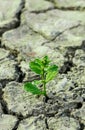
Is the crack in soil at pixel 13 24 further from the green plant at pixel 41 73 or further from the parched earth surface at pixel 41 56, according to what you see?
the green plant at pixel 41 73

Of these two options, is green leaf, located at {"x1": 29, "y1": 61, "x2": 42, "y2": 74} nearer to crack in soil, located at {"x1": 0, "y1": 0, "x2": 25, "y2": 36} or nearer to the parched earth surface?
the parched earth surface

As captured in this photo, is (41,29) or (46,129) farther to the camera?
(41,29)

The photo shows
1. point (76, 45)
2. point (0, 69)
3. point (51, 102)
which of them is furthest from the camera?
point (76, 45)

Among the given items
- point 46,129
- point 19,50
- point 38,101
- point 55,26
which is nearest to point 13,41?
point 19,50

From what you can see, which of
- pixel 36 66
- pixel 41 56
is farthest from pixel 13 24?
pixel 36 66

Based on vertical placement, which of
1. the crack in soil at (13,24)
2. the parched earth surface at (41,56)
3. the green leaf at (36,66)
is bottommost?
the parched earth surface at (41,56)

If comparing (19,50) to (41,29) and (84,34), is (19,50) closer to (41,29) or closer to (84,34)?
(41,29)

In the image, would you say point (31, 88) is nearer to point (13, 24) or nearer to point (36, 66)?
point (36, 66)

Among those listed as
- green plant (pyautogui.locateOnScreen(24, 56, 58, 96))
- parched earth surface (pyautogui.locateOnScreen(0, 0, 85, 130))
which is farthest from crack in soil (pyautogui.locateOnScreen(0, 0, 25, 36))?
green plant (pyautogui.locateOnScreen(24, 56, 58, 96))

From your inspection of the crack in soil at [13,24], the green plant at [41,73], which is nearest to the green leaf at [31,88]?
the green plant at [41,73]
